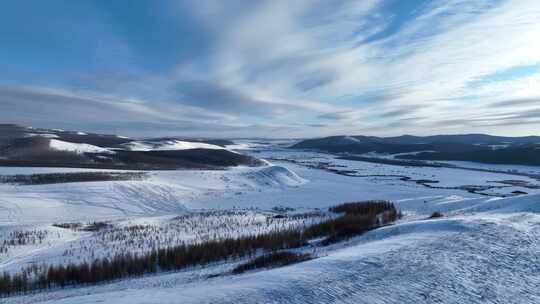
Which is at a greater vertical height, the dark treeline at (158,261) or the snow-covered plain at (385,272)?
the snow-covered plain at (385,272)

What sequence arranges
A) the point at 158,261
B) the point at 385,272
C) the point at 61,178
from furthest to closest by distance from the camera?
the point at 61,178
the point at 158,261
the point at 385,272

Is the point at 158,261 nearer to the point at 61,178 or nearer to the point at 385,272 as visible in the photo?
the point at 385,272

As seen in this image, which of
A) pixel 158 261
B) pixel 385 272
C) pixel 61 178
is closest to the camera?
pixel 385 272

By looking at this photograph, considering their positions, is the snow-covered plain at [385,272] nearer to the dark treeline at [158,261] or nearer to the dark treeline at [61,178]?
the dark treeline at [158,261]

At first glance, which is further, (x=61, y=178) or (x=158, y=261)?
(x=61, y=178)

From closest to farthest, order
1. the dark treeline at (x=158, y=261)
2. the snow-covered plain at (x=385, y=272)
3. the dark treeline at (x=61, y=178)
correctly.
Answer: the snow-covered plain at (x=385, y=272)
the dark treeline at (x=158, y=261)
the dark treeline at (x=61, y=178)

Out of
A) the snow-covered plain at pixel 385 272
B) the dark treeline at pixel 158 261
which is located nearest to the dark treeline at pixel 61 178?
the snow-covered plain at pixel 385 272

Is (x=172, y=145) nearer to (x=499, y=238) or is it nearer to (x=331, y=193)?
(x=331, y=193)

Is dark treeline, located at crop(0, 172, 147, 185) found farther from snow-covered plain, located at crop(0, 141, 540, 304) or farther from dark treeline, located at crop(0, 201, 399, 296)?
dark treeline, located at crop(0, 201, 399, 296)

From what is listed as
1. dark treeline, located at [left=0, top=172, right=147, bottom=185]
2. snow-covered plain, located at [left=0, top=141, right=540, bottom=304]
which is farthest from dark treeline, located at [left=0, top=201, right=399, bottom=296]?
dark treeline, located at [left=0, top=172, right=147, bottom=185]

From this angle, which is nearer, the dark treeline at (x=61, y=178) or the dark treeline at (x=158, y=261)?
the dark treeline at (x=158, y=261)

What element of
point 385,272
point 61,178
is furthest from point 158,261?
point 61,178
